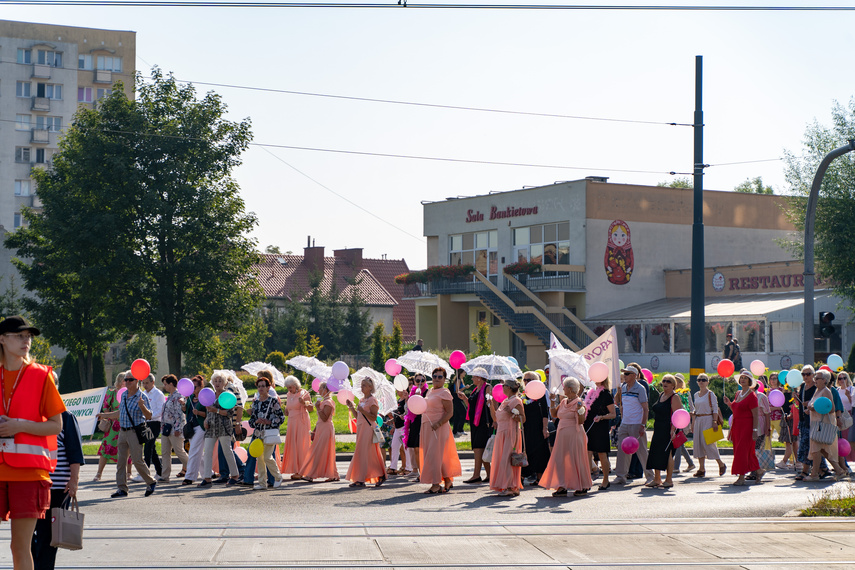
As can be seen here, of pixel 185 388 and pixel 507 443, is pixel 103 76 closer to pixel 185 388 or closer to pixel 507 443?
pixel 185 388

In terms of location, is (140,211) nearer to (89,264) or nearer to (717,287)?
(89,264)

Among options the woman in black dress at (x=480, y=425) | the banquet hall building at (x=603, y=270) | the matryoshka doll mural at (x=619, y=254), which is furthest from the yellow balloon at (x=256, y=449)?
the matryoshka doll mural at (x=619, y=254)

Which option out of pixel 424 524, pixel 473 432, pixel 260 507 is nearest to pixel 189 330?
pixel 473 432

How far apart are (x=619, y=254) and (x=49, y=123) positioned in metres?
52.3

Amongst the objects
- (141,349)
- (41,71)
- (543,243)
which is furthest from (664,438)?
(41,71)

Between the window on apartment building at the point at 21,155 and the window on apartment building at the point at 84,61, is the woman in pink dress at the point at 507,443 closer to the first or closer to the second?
the window on apartment building at the point at 21,155

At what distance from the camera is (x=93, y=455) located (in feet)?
66.5

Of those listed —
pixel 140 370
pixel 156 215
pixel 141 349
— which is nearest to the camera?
pixel 140 370

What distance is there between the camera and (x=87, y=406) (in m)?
22.7

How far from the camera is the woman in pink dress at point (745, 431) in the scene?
15297 millimetres

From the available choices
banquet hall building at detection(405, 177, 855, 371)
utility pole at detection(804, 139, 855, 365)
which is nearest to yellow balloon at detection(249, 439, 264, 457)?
utility pole at detection(804, 139, 855, 365)

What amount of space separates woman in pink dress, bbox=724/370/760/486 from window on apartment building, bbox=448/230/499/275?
35.2 metres

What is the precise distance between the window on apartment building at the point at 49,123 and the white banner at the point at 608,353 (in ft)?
235

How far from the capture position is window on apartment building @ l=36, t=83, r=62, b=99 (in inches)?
3132
